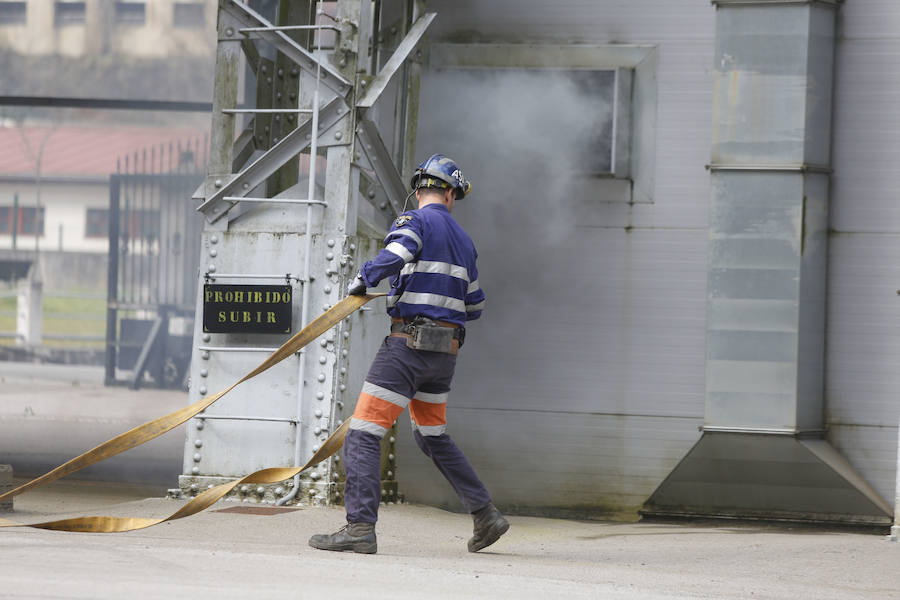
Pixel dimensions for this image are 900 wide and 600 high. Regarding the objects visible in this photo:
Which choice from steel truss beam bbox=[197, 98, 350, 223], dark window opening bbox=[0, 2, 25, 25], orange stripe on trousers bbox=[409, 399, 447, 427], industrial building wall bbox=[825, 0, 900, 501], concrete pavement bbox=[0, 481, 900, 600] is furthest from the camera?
dark window opening bbox=[0, 2, 25, 25]

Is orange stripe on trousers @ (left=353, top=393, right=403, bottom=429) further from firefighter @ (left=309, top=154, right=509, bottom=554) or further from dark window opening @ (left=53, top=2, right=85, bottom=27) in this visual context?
dark window opening @ (left=53, top=2, right=85, bottom=27)

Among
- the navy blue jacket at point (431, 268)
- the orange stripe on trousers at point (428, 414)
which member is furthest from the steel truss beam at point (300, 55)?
the orange stripe on trousers at point (428, 414)

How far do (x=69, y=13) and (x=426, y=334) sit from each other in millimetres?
34283

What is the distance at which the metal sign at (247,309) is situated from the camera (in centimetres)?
695

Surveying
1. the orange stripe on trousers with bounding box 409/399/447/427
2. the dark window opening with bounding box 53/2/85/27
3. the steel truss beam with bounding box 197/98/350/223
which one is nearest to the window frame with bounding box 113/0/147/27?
the dark window opening with bounding box 53/2/85/27

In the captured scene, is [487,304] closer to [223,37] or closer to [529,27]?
[529,27]

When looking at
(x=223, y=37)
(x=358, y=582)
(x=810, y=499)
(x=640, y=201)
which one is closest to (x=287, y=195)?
(x=223, y=37)

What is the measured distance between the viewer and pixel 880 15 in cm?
766

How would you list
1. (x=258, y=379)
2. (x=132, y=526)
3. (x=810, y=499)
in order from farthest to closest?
(x=810, y=499) < (x=258, y=379) < (x=132, y=526)

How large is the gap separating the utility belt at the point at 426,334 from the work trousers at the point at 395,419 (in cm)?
5

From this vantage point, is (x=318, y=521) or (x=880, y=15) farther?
(x=880, y=15)

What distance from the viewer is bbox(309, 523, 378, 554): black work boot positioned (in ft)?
17.5

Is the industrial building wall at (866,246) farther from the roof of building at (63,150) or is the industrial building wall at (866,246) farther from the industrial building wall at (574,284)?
the roof of building at (63,150)

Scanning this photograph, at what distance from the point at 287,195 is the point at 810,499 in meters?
3.89
